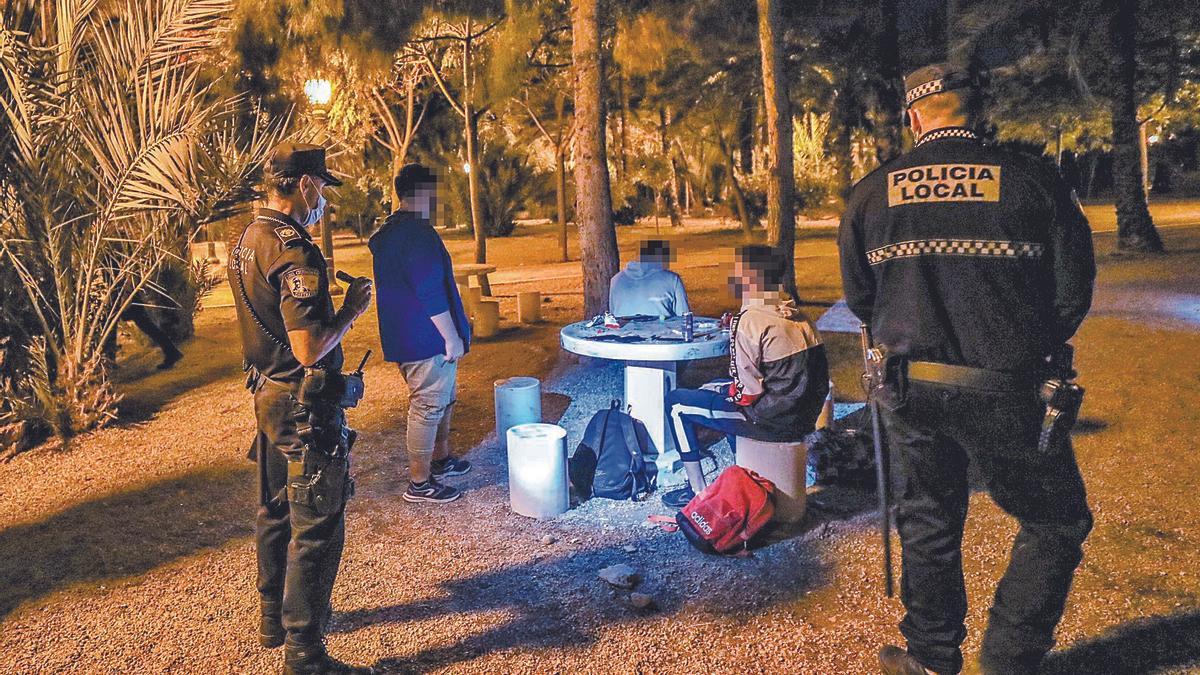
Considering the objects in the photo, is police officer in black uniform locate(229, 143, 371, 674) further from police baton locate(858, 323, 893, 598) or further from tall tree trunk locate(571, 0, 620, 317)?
tall tree trunk locate(571, 0, 620, 317)

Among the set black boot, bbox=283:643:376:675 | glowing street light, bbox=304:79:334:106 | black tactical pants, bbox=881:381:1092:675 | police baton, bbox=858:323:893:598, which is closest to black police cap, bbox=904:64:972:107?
police baton, bbox=858:323:893:598

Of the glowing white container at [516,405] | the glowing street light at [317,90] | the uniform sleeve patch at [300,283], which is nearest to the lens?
the uniform sleeve patch at [300,283]

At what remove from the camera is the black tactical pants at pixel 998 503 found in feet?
8.77

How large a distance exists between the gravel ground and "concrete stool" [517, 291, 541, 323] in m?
4.59

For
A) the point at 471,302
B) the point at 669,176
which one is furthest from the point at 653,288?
the point at 669,176

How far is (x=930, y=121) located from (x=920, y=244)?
0.42m

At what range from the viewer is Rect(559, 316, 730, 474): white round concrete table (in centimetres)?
527

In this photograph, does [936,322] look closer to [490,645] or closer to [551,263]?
[490,645]

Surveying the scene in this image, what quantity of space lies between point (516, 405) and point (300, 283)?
10.6ft

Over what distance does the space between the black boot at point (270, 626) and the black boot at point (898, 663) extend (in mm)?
2319

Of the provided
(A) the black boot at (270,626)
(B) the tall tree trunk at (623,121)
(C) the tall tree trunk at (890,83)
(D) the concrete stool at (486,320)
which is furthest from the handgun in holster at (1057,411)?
(B) the tall tree trunk at (623,121)

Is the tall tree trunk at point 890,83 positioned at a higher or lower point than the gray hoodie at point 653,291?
higher

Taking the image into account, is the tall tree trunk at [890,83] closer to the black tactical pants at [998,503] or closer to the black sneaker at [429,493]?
the black sneaker at [429,493]

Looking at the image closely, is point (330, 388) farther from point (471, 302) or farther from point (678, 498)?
point (471, 302)
